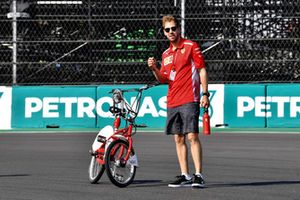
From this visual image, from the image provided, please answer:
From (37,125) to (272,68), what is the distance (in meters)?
5.86

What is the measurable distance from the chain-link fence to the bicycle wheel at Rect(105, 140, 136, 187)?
11704 mm

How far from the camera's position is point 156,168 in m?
11.5

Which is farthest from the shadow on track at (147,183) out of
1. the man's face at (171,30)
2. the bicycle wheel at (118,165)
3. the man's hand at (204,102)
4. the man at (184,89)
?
the man's face at (171,30)

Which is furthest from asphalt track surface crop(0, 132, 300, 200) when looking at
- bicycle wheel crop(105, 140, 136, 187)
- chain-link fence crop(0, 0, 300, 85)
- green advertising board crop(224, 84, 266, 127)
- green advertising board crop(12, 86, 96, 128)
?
chain-link fence crop(0, 0, 300, 85)

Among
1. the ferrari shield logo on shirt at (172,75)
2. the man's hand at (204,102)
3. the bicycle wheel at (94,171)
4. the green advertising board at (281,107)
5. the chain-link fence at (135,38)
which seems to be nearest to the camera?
the man's hand at (204,102)

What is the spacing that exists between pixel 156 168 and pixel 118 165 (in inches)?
93.7

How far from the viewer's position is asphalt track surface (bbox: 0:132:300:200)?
879 cm

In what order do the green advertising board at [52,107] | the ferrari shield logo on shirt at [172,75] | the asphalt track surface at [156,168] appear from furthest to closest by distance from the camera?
the green advertising board at [52,107] → the ferrari shield logo on shirt at [172,75] → the asphalt track surface at [156,168]

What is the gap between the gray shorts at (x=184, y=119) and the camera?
912 cm

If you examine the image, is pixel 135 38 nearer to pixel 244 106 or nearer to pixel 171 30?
pixel 244 106

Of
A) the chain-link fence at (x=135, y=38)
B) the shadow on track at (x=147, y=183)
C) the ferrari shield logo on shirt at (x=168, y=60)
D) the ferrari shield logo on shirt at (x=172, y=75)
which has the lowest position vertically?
the shadow on track at (x=147, y=183)

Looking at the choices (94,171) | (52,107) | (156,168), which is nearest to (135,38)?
(52,107)

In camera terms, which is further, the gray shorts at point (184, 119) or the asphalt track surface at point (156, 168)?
the gray shorts at point (184, 119)

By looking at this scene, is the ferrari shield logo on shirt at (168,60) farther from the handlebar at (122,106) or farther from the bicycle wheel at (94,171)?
the bicycle wheel at (94,171)
